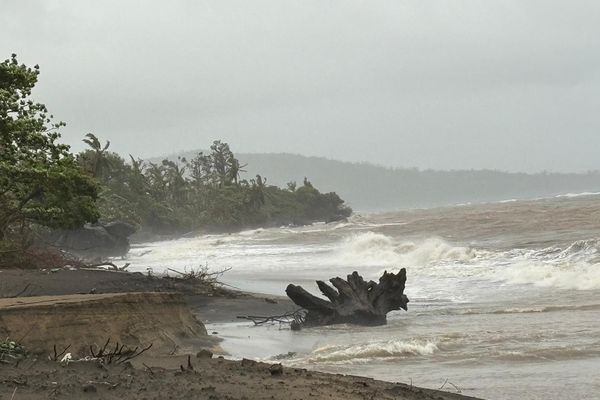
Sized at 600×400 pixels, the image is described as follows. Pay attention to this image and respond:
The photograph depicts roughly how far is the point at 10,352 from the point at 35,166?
28.8ft

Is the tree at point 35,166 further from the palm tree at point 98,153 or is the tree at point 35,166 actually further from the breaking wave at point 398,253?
the palm tree at point 98,153

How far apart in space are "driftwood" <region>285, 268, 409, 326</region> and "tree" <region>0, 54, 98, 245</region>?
5409 mm

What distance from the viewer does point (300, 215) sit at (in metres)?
109

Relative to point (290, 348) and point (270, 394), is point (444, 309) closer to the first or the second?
point (290, 348)

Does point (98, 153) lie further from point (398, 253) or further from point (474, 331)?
point (474, 331)

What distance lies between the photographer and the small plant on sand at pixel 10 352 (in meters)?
7.14

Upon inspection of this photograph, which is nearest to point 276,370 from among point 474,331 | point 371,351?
point 371,351

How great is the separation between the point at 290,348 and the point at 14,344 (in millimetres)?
5902

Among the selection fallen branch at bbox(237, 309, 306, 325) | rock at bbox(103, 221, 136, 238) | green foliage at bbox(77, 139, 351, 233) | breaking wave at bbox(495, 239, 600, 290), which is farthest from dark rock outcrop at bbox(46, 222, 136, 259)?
fallen branch at bbox(237, 309, 306, 325)

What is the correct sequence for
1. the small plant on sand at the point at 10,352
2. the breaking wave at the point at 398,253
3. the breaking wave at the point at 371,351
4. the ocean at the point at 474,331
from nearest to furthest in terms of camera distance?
the small plant on sand at the point at 10,352
the ocean at the point at 474,331
the breaking wave at the point at 371,351
the breaking wave at the point at 398,253

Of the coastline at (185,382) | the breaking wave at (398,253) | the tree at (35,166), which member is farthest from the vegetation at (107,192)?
the breaking wave at (398,253)

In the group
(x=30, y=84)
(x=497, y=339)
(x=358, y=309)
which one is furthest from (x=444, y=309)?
(x=30, y=84)

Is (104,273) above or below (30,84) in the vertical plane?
below

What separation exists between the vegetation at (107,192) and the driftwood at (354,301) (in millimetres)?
5743
